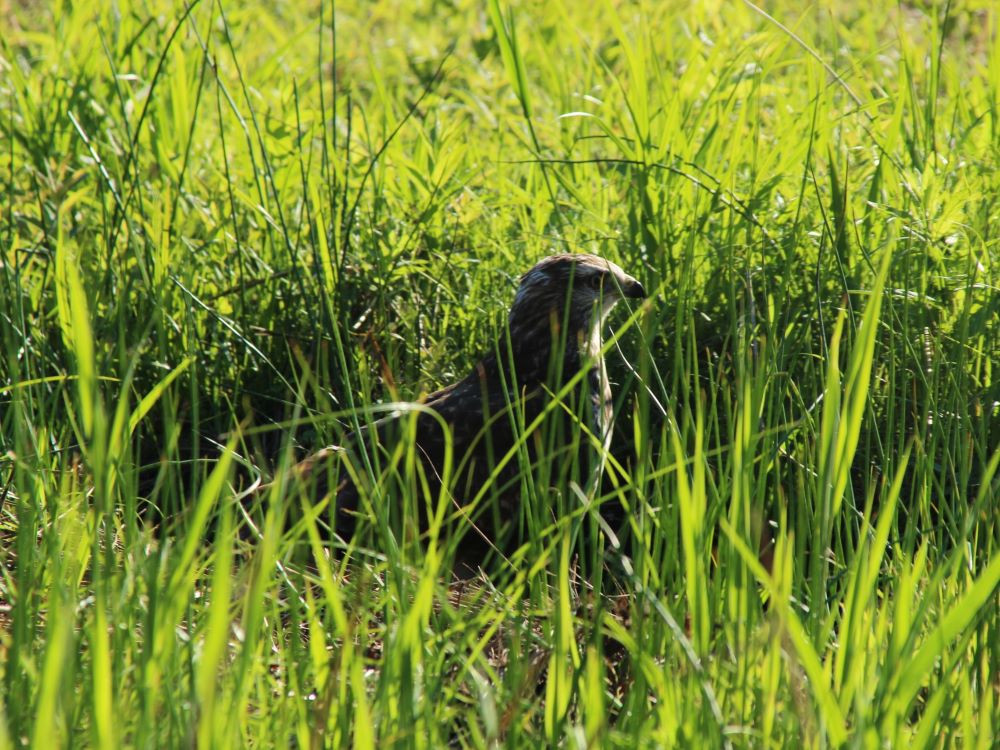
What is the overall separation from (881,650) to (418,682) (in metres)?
0.71

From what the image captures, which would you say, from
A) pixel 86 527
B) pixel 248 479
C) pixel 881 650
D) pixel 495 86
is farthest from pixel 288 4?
pixel 881 650

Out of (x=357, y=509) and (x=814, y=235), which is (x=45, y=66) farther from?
(x=814, y=235)

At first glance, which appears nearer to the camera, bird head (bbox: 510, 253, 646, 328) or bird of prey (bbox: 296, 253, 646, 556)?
bird of prey (bbox: 296, 253, 646, 556)

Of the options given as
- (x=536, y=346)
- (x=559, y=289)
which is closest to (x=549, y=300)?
(x=559, y=289)

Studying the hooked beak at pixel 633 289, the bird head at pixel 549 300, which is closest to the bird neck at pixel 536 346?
the bird head at pixel 549 300

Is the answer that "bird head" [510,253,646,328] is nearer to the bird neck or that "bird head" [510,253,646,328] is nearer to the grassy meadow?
the bird neck

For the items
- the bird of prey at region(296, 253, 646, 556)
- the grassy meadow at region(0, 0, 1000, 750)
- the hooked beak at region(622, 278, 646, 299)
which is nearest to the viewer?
the grassy meadow at region(0, 0, 1000, 750)

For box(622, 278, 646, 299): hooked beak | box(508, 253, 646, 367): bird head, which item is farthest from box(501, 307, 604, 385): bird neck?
box(622, 278, 646, 299): hooked beak

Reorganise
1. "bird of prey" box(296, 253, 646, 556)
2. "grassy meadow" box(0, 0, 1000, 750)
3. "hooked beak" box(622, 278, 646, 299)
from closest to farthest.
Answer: "grassy meadow" box(0, 0, 1000, 750), "bird of prey" box(296, 253, 646, 556), "hooked beak" box(622, 278, 646, 299)

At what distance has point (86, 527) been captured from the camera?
201 centimetres

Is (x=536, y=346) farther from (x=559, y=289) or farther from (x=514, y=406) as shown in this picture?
(x=514, y=406)

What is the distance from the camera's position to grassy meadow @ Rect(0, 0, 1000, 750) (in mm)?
1646

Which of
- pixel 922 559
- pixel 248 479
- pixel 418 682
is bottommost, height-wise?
pixel 248 479

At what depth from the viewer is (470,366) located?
371 centimetres
